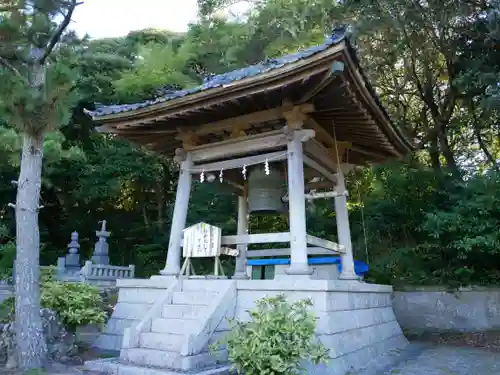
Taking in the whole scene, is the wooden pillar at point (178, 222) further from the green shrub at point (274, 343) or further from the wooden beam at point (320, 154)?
the green shrub at point (274, 343)

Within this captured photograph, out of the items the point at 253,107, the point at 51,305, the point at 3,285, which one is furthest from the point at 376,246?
the point at 3,285

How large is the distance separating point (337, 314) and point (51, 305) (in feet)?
12.6

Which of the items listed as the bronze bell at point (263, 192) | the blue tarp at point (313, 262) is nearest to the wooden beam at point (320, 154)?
the bronze bell at point (263, 192)

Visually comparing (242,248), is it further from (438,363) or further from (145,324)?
(438,363)

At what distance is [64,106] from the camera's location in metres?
5.29

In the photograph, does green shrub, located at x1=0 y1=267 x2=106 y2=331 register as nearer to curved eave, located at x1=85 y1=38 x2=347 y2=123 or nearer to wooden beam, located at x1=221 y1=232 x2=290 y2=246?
wooden beam, located at x1=221 y1=232 x2=290 y2=246

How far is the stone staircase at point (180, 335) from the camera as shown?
15.3ft

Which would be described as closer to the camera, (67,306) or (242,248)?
(67,306)

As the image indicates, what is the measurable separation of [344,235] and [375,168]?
659 cm

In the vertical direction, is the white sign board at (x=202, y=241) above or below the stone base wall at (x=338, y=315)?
above

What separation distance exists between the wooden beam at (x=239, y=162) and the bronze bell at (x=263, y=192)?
509 millimetres

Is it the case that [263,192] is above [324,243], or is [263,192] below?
above

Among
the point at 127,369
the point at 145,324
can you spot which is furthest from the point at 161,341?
the point at 127,369

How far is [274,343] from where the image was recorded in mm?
4160
